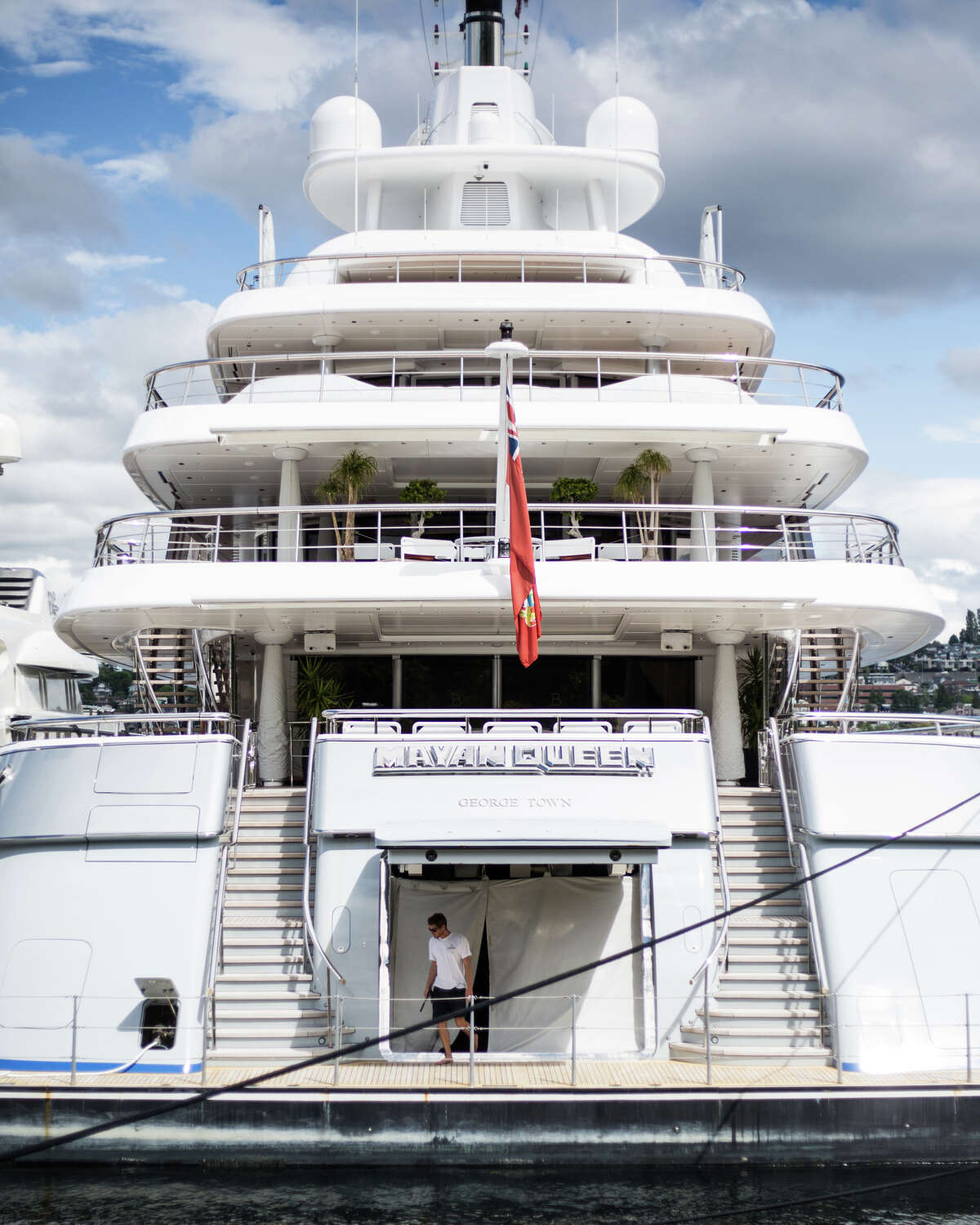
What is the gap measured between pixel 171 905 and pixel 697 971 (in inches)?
201

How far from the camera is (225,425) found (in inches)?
661

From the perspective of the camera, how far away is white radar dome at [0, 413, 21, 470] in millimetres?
24109

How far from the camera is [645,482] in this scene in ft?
57.9

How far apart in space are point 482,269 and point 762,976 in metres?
12.3

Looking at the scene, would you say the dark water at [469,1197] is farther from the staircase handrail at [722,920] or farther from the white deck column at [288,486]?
the white deck column at [288,486]

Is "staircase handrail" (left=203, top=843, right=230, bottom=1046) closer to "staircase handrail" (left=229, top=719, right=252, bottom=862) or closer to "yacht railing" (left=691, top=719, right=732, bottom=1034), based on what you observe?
"staircase handrail" (left=229, top=719, right=252, bottom=862)

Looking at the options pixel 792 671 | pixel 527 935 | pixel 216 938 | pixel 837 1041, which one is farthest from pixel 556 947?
pixel 792 671

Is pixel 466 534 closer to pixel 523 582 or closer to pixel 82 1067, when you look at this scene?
pixel 523 582

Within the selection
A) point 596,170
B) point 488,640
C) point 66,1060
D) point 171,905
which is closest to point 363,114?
point 596,170

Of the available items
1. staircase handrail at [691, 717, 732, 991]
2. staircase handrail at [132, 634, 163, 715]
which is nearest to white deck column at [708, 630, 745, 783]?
staircase handrail at [691, 717, 732, 991]

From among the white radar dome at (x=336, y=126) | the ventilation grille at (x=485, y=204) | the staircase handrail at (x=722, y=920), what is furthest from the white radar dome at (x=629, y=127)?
the staircase handrail at (x=722, y=920)

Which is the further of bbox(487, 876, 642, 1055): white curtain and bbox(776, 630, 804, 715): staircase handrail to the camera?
bbox(776, 630, 804, 715): staircase handrail

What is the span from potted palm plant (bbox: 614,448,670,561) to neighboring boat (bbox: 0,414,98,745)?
727 inches

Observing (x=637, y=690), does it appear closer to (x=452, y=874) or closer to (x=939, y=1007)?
(x=452, y=874)
